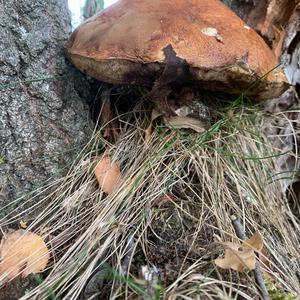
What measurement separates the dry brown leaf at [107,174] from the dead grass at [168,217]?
2 cm

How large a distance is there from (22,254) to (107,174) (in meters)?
0.36

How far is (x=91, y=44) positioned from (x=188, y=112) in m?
0.40

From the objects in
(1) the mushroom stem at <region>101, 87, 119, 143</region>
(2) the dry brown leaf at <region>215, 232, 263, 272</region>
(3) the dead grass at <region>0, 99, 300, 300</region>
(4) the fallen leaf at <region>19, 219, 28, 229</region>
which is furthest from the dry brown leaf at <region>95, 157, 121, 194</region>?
(2) the dry brown leaf at <region>215, 232, 263, 272</region>

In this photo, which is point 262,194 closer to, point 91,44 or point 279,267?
point 279,267

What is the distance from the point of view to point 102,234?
1.06 metres

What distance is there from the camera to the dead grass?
0.98 metres

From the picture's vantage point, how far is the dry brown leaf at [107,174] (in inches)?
49.2

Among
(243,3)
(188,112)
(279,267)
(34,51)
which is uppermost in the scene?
(34,51)

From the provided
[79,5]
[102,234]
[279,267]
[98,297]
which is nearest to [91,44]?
[102,234]

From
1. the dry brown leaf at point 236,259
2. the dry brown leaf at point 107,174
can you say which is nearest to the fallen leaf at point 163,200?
the dry brown leaf at point 107,174

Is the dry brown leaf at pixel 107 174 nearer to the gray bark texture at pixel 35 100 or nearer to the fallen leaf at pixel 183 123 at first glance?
the gray bark texture at pixel 35 100

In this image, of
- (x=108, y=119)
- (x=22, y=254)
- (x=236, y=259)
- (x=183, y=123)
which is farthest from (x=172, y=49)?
(x=22, y=254)

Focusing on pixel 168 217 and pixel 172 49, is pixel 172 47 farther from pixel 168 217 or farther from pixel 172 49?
pixel 168 217

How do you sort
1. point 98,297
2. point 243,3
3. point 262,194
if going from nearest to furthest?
1. point 98,297
2. point 262,194
3. point 243,3
